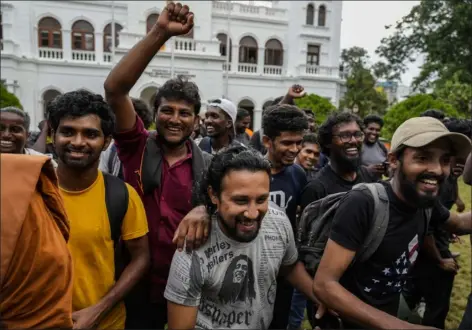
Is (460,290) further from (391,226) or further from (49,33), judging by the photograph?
(49,33)

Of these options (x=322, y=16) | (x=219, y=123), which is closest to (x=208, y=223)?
(x=219, y=123)

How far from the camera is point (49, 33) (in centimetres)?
2089

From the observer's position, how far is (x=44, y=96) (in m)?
21.0

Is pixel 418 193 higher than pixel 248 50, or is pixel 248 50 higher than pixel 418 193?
pixel 248 50

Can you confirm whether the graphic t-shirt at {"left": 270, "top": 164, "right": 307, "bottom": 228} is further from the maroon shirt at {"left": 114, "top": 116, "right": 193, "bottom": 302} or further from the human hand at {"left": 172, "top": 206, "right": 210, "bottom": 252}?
the human hand at {"left": 172, "top": 206, "right": 210, "bottom": 252}

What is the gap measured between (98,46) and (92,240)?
21823 millimetres

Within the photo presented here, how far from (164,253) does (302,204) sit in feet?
3.68

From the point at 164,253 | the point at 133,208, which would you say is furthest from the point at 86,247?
the point at 164,253

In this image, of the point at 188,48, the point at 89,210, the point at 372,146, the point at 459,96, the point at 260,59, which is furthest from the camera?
the point at 260,59

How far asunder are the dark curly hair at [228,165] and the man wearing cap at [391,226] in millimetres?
442

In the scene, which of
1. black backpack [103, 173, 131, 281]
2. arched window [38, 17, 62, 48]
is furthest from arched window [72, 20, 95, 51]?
black backpack [103, 173, 131, 281]

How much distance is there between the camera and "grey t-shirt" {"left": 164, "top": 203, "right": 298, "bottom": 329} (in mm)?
1646

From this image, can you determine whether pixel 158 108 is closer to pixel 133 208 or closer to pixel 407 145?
pixel 133 208

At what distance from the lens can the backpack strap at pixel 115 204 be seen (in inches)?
74.6
